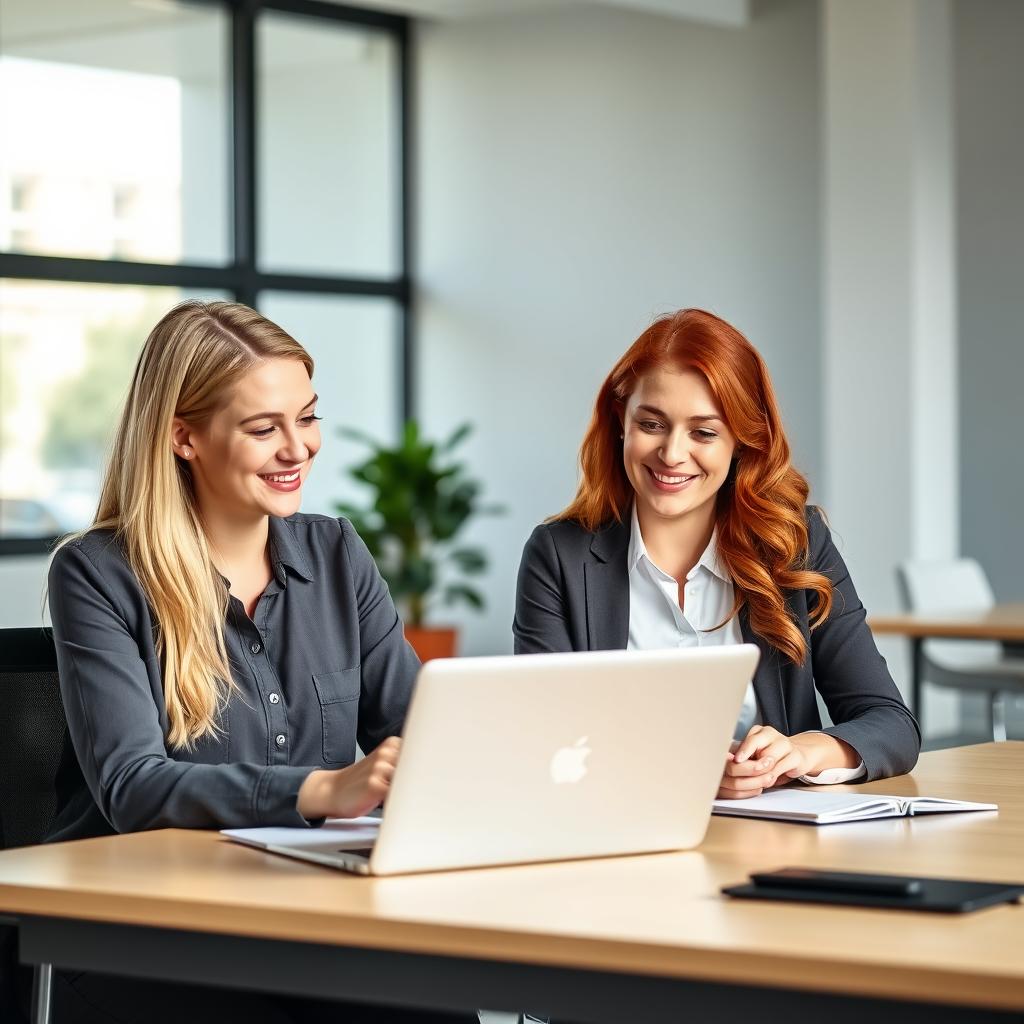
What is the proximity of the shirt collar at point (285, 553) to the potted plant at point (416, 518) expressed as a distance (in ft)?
17.7

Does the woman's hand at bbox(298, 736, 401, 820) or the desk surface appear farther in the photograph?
the desk surface

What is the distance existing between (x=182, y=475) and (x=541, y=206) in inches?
242

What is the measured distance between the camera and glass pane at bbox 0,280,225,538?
7.00 metres

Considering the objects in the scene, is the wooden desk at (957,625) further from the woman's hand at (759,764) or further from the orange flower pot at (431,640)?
the orange flower pot at (431,640)

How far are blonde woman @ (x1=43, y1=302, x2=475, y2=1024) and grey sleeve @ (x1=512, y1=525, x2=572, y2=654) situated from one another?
0.26 meters

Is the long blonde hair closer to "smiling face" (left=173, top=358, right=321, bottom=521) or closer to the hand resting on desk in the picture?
"smiling face" (left=173, top=358, right=321, bottom=521)

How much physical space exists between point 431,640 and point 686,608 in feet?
17.6

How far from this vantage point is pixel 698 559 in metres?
2.49

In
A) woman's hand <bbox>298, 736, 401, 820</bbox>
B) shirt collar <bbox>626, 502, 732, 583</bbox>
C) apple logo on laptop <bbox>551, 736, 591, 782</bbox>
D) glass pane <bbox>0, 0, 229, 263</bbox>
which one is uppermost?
glass pane <bbox>0, 0, 229, 263</bbox>

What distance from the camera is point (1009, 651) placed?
508 cm

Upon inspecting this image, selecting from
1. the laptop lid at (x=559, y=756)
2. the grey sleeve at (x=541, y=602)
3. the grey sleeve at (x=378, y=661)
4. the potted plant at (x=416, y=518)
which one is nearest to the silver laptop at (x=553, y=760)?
the laptop lid at (x=559, y=756)

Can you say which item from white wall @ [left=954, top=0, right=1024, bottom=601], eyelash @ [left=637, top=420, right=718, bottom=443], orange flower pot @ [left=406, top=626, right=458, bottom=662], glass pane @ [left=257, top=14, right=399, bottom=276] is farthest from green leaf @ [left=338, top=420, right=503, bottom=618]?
eyelash @ [left=637, top=420, right=718, bottom=443]

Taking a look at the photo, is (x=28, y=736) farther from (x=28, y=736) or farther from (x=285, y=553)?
(x=285, y=553)

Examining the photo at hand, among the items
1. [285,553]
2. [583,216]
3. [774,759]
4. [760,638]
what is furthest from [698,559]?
[583,216]
